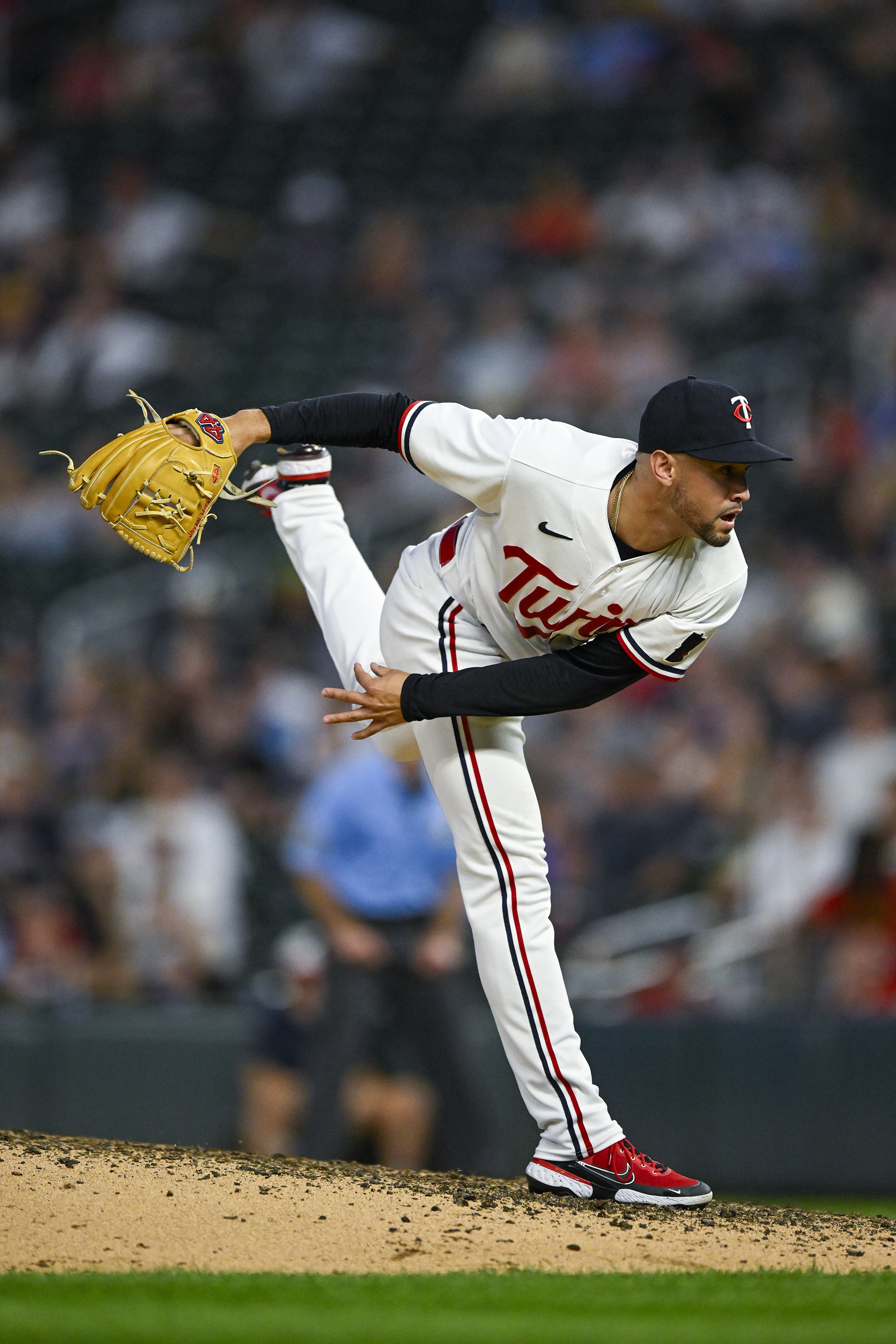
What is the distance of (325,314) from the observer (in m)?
10.7

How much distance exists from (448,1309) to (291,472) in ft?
6.98

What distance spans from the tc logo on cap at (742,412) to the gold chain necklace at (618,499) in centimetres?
24

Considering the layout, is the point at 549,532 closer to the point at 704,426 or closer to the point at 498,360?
the point at 704,426

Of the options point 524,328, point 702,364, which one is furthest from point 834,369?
point 524,328

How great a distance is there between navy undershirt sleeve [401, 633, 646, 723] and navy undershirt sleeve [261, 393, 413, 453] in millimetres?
531

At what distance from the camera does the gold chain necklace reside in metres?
3.46

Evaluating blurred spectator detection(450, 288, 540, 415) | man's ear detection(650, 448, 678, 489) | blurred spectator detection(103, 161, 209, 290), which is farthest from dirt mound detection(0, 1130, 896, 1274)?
blurred spectator detection(103, 161, 209, 290)

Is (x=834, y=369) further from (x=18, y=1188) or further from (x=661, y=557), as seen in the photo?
(x=18, y=1188)

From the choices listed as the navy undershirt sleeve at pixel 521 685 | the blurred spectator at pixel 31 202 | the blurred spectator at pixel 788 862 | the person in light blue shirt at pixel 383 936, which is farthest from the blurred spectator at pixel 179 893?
the blurred spectator at pixel 31 202

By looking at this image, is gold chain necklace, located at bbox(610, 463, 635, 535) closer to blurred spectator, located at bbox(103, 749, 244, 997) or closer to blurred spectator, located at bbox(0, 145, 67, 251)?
blurred spectator, located at bbox(103, 749, 244, 997)

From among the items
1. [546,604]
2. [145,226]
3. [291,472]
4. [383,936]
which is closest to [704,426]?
[546,604]

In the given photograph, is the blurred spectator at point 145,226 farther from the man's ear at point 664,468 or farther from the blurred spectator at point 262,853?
the man's ear at point 664,468

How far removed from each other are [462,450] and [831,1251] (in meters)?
1.89

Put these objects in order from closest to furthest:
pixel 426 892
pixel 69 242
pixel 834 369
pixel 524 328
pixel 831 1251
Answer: pixel 831 1251
pixel 426 892
pixel 834 369
pixel 524 328
pixel 69 242
